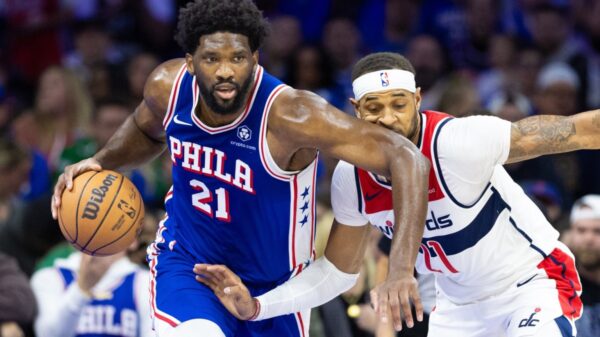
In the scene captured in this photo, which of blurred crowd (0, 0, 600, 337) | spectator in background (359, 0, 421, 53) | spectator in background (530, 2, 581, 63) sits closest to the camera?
blurred crowd (0, 0, 600, 337)

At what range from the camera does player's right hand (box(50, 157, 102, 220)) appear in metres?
5.84

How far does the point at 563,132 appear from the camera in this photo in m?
5.32

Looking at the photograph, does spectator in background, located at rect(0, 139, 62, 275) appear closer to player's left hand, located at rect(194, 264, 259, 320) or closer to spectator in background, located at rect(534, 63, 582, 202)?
player's left hand, located at rect(194, 264, 259, 320)

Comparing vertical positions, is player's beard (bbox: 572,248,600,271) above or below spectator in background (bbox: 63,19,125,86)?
above

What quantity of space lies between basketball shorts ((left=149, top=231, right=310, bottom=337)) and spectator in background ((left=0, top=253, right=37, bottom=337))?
1851mm

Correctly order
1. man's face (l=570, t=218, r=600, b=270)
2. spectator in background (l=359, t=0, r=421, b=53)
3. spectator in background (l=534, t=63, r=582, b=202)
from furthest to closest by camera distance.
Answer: spectator in background (l=359, t=0, r=421, b=53) → spectator in background (l=534, t=63, r=582, b=202) → man's face (l=570, t=218, r=600, b=270)

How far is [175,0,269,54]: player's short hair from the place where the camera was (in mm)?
5418

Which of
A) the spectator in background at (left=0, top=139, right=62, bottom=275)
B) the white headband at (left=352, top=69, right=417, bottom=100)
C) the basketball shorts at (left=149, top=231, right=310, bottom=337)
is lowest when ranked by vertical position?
the spectator in background at (left=0, top=139, right=62, bottom=275)

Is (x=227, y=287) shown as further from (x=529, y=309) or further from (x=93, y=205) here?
(x=529, y=309)

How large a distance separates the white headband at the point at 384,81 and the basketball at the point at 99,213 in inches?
50.9

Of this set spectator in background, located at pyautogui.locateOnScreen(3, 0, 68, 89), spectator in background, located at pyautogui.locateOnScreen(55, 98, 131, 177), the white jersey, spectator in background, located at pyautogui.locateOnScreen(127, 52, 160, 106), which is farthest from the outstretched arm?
spectator in background, located at pyautogui.locateOnScreen(3, 0, 68, 89)

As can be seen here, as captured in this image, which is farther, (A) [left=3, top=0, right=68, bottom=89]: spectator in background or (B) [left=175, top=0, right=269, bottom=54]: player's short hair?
(A) [left=3, top=0, right=68, bottom=89]: spectator in background

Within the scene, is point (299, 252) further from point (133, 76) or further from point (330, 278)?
point (133, 76)

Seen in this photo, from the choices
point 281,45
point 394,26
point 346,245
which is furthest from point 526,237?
point 281,45
